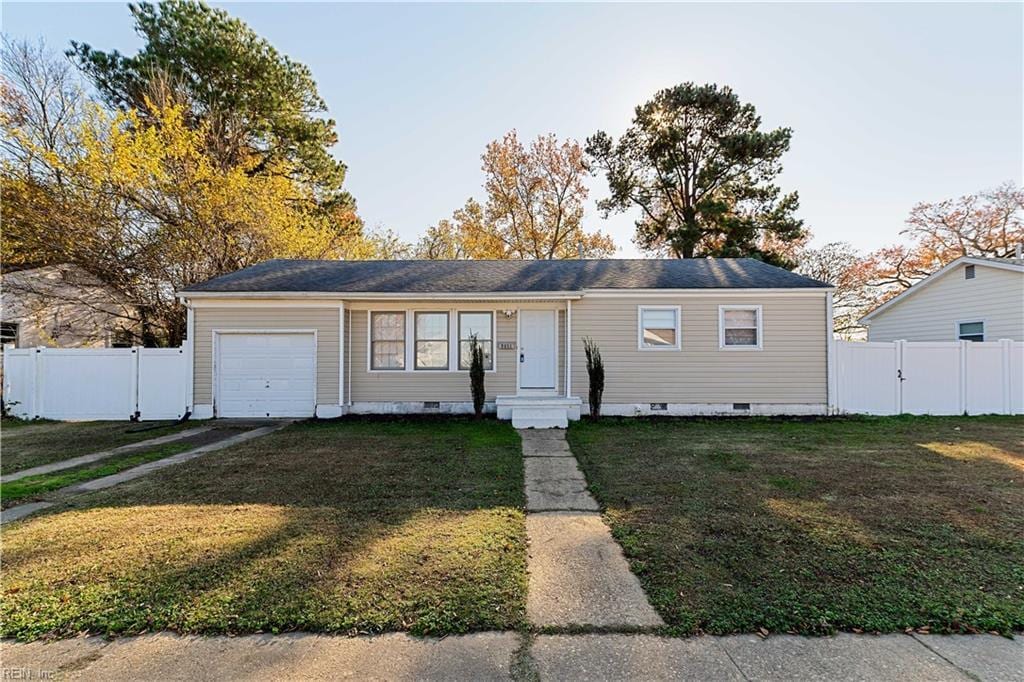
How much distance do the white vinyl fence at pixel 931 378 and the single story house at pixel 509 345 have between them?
0.73m

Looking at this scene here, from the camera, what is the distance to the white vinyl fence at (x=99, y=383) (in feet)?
34.7

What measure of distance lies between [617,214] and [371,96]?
15.0m

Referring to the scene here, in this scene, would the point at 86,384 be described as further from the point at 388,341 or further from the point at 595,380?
the point at 595,380

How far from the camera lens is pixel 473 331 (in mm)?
11023

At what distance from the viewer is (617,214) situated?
2420 cm

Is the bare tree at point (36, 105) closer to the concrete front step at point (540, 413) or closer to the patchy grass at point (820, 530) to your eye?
the concrete front step at point (540, 413)

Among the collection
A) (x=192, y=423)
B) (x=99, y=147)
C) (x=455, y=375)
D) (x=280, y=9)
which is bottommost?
(x=192, y=423)

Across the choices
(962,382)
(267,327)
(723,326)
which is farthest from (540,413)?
(962,382)

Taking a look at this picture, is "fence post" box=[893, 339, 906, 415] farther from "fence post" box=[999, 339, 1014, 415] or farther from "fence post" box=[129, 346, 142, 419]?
"fence post" box=[129, 346, 142, 419]

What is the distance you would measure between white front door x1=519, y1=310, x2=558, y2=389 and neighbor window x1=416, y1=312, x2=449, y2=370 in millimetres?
1843

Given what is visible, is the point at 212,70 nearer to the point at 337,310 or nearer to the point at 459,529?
the point at 337,310

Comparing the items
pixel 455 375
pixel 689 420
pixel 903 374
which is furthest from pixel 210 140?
pixel 903 374

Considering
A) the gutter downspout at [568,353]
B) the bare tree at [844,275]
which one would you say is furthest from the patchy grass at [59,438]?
the bare tree at [844,275]

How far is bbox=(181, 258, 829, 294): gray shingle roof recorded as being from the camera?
35.6 feet
